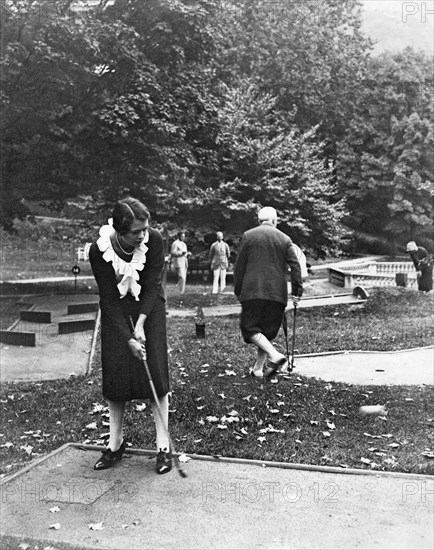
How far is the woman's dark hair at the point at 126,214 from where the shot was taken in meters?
5.34

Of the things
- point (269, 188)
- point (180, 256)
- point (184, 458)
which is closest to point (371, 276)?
point (269, 188)

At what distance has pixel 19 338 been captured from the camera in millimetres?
13266

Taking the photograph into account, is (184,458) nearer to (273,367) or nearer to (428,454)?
(428,454)

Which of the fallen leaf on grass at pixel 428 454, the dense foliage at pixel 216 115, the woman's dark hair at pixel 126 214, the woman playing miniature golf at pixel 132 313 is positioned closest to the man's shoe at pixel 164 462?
the woman playing miniature golf at pixel 132 313

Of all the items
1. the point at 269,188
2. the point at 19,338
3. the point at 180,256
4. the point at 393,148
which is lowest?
the point at 19,338

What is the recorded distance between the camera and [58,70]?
17.9 m

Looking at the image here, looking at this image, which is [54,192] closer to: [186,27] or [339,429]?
[186,27]

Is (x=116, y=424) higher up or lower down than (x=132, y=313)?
lower down

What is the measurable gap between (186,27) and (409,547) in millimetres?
17381

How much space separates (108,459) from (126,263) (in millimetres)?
1513

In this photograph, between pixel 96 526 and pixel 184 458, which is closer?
pixel 96 526

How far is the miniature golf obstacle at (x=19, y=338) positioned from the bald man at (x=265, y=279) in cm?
571

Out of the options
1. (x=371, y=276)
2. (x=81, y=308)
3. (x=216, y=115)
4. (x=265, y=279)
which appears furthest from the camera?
(x=371, y=276)

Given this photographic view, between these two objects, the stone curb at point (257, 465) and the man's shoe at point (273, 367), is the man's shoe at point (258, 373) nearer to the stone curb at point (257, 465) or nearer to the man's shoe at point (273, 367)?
the man's shoe at point (273, 367)
